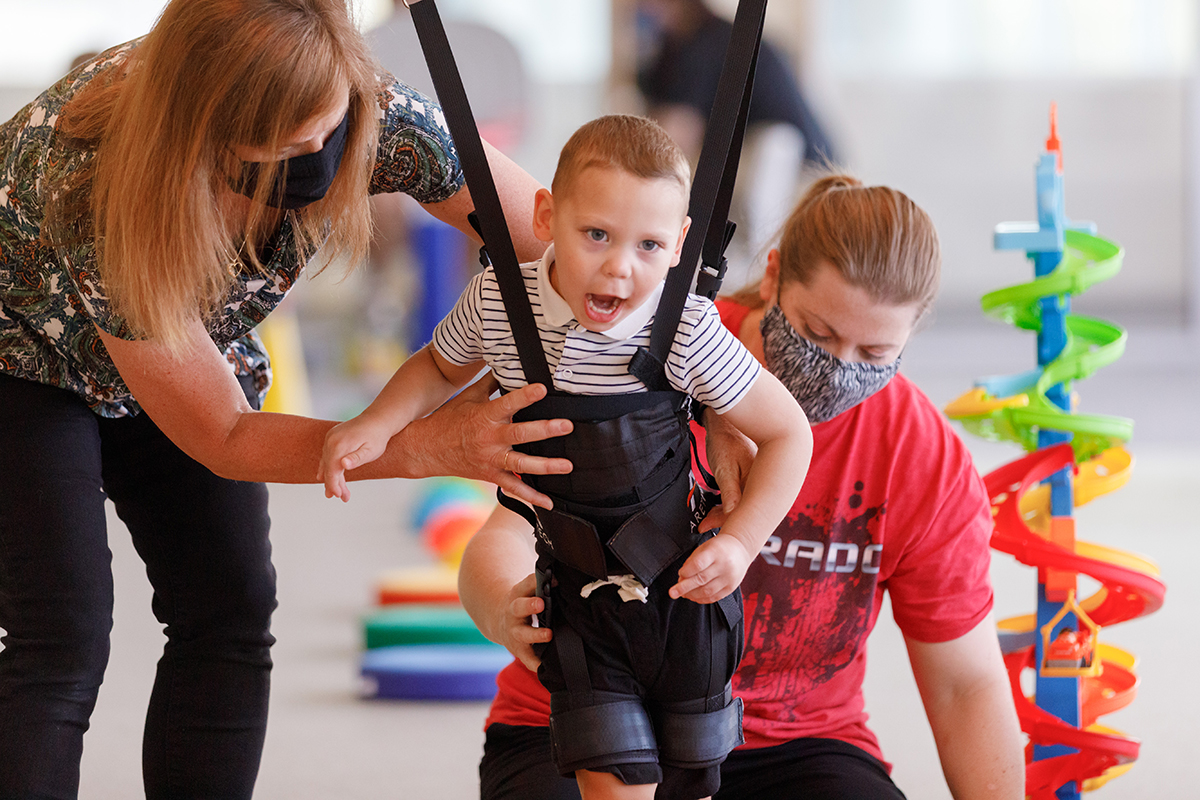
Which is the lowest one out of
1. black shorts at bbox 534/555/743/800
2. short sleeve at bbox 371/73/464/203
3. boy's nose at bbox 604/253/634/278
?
black shorts at bbox 534/555/743/800

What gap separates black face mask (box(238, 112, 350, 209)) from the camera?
1.15 metres

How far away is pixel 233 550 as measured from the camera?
1.48 meters

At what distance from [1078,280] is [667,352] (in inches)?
28.8

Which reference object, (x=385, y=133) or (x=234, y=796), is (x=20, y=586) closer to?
(x=234, y=796)

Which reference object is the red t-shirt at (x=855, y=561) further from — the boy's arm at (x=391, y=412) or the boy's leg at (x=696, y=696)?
the boy's arm at (x=391, y=412)

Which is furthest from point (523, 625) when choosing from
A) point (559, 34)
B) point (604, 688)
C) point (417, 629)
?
point (559, 34)

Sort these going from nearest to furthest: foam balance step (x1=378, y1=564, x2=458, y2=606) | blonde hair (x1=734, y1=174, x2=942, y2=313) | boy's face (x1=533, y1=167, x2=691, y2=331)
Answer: boy's face (x1=533, y1=167, x2=691, y2=331)
blonde hair (x1=734, y1=174, x2=942, y2=313)
foam balance step (x1=378, y1=564, x2=458, y2=606)

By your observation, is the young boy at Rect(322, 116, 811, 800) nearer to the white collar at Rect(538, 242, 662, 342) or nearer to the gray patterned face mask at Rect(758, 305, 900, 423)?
the white collar at Rect(538, 242, 662, 342)

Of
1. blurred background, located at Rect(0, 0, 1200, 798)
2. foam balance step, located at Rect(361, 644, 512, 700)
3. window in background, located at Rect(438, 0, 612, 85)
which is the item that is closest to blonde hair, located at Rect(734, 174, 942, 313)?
foam balance step, located at Rect(361, 644, 512, 700)

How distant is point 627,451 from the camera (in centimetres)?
113

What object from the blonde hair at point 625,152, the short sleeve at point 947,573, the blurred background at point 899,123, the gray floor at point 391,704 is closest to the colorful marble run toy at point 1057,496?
the short sleeve at point 947,573

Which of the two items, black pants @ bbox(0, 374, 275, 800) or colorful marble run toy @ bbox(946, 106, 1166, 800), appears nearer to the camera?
black pants @ bbox(0, 374, 275, 800)

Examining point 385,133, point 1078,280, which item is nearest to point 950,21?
point 1078,280

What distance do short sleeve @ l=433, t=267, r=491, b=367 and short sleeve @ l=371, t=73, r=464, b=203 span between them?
0.23 meters
